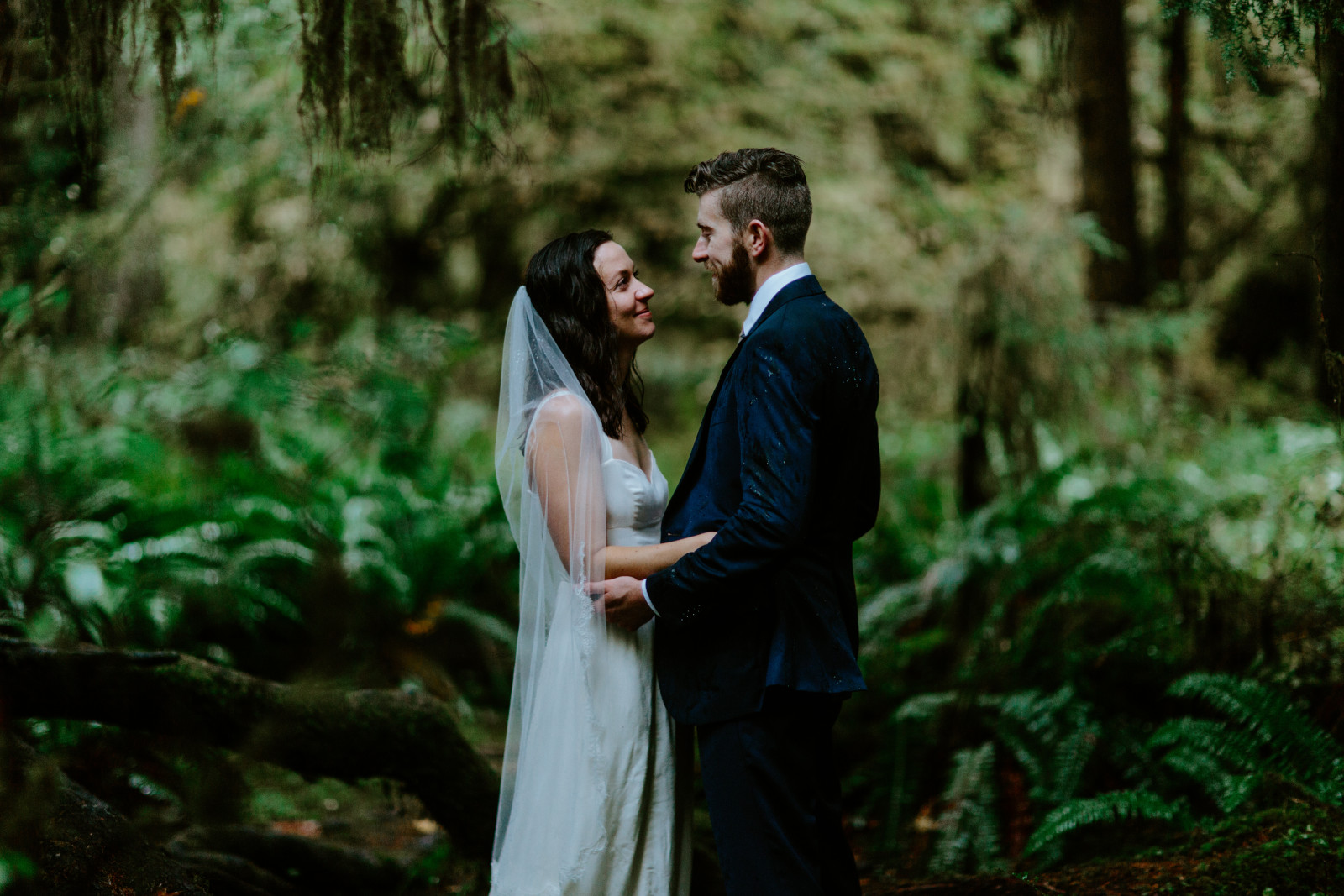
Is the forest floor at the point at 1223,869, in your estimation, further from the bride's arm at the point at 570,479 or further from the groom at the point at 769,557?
the bride's arm at the point at 570,479

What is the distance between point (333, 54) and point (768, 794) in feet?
8.35

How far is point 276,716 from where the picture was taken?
3.23 m

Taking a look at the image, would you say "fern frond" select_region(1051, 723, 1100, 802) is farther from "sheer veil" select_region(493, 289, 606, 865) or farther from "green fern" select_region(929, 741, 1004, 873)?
"sheer veil" select_region(493, 289, 606, 865)

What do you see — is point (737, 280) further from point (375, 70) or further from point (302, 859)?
point (302, 859)

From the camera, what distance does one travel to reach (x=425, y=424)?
7152 mm

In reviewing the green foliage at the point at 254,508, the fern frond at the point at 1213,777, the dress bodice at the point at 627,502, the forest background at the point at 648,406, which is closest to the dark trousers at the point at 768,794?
the dress bodice at the point at 627,502

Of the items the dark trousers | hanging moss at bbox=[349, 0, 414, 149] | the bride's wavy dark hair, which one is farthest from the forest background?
the dark trousers

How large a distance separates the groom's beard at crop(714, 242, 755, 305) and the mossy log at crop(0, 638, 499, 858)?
1.90m

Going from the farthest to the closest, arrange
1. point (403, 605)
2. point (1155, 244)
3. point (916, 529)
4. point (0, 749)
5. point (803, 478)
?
point (1155, 244), point (916, 529), point (403, 605), point (803, 478), point (0, 749)

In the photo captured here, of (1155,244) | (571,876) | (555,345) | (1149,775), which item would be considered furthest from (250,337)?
(1155,244)

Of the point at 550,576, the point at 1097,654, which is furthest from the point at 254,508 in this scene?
the point at 1097,654

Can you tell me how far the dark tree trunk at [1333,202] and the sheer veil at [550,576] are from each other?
2232 millimetres

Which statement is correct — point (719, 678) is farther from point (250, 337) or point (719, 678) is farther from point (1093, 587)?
point (250, 337)

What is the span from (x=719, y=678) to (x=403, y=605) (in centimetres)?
402
